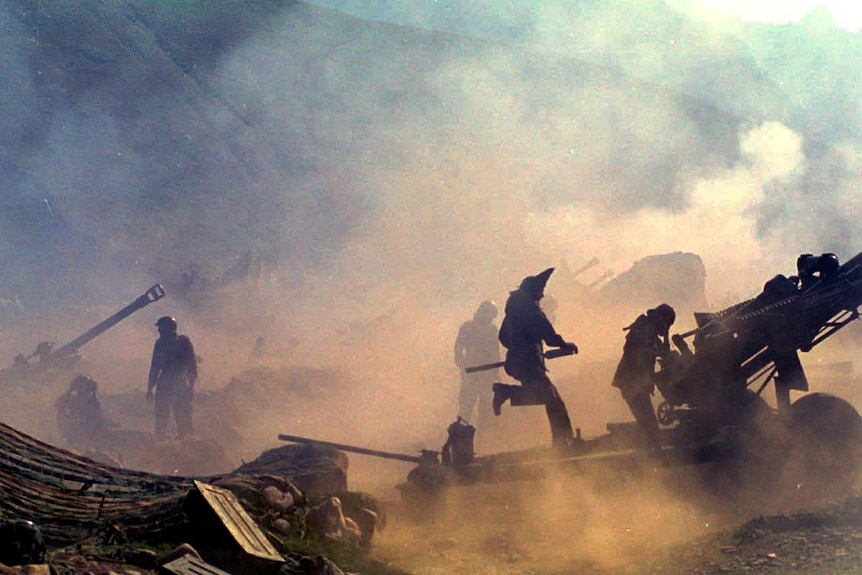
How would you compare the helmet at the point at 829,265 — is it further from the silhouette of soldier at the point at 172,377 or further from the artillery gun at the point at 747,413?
the silhouette of soldier at the point at 172,377

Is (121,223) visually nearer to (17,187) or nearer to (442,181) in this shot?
(17,187)

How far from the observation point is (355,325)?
1046 inches

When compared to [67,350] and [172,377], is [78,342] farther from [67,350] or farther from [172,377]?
[172,377]

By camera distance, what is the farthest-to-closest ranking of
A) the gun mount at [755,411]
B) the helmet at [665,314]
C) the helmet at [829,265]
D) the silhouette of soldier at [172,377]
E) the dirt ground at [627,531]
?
the silhouette of soldier at [172,377]
the helmet at [665,314]
the helmet at [829,265]
the gun mount at [755,411]
the dirt ground at [627,531]

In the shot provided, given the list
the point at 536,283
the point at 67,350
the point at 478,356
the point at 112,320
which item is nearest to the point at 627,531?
the point at 536,283

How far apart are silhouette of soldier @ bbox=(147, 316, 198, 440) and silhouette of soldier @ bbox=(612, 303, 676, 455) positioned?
358 inches

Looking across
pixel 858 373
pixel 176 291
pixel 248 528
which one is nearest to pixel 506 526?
pixel 248 528

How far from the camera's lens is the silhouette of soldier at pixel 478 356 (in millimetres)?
16250

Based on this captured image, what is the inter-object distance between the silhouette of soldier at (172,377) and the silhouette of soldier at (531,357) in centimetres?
758

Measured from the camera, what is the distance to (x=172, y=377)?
15742mm

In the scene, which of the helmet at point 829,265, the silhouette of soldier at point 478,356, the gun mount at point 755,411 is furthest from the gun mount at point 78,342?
the helmet at point 829,265

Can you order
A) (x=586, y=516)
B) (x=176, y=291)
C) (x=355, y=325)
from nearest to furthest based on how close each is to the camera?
1. (x=586, y=516)
2. (x=355, y=325)
3. (x=176, y=291)

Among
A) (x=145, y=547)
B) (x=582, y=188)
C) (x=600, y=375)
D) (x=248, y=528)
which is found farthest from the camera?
(x=582, y=188)

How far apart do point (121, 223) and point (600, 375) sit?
23584 millimetres
